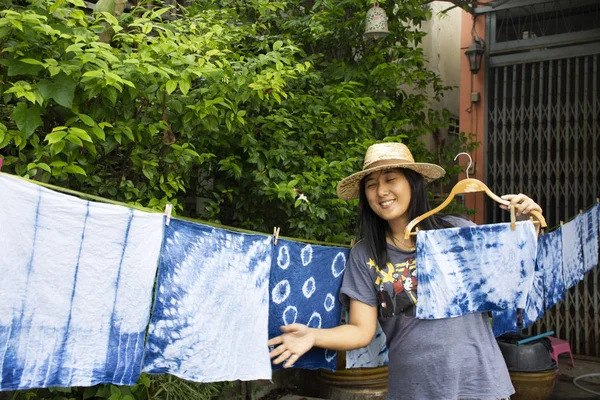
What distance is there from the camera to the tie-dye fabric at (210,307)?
2719 mm

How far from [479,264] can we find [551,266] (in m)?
2.57

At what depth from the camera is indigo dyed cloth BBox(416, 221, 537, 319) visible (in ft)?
10.0

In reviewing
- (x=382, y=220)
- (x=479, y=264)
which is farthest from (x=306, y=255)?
(x=479, y=264)

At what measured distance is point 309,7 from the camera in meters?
6.60

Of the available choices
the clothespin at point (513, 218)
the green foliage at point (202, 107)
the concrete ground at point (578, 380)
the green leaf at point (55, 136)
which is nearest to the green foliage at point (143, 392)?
the green foliage at point (202, 107)

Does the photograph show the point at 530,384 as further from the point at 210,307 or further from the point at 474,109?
the point at 474,109

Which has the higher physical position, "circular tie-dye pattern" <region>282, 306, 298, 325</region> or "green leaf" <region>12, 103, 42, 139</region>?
"green leaf" <region>12, 103, 42, 139</region>

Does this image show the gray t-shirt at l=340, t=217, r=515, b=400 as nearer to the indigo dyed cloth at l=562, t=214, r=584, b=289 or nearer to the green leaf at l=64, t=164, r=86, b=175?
the green leaf at l=64, t=164, r=86, b=175

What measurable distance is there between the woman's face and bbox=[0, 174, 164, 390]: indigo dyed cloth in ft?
3.65

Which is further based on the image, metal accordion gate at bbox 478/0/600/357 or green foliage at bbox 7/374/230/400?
metal accordion gate at bbox 478/0/600/357

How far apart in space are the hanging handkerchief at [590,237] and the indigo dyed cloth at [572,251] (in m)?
0.09

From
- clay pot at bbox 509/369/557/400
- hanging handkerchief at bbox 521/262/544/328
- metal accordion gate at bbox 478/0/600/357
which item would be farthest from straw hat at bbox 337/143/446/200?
metal accordion gate at bbox 478/0/600/357

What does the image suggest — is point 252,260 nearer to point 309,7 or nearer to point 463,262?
point 463,262

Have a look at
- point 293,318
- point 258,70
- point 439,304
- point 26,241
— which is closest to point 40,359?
point 26,241
